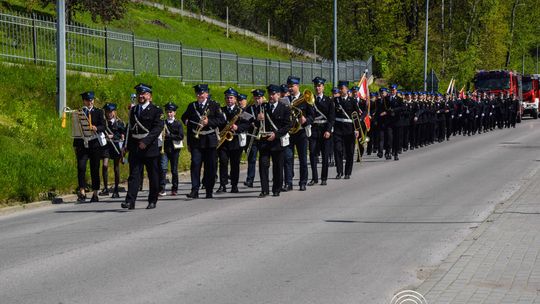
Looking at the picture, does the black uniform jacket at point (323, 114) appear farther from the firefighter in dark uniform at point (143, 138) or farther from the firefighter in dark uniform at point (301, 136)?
the firefighter in dark uniform at point (143, 138)

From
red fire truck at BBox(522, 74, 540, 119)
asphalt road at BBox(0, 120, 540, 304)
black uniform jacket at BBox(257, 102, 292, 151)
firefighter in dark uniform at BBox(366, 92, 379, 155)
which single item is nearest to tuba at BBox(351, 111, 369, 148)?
asphalt road at BBox(0, 120, 540, 304)

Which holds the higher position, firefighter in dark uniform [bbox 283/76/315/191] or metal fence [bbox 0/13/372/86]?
metal fence [bbox 0/13/372/86]

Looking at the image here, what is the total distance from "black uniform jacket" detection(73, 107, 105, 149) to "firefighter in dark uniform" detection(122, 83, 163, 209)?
1.81 meters

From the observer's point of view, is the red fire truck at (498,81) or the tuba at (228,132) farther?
the red fire truck at (498,81)

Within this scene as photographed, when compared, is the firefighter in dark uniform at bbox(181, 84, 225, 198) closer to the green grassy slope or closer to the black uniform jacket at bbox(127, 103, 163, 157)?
the black uniform jacket at bbox(127, 103, 163, 157)

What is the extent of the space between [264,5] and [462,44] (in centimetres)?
2194

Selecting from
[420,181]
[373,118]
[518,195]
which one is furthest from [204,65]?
[518,195]

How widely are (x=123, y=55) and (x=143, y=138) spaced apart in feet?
53.0

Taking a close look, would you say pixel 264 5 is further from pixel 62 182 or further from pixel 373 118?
pixel 62 182

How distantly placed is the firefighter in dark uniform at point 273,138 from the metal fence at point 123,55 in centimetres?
983

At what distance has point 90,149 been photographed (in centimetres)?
1639

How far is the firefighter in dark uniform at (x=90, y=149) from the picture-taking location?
16281 millimetres

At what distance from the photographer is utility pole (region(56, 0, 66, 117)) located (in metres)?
19.5

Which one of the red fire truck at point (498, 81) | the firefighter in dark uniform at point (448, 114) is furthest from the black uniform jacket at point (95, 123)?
the red fire truck at point (498, 81)
